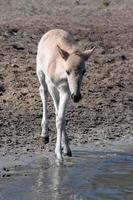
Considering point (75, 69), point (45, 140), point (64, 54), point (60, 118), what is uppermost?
point (64, 54)

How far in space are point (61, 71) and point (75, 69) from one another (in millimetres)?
454

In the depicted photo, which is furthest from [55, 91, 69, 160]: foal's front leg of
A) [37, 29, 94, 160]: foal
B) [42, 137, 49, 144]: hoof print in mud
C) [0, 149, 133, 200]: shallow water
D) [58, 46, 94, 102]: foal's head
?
[42, 137, 49, 144]: hoof print in mud

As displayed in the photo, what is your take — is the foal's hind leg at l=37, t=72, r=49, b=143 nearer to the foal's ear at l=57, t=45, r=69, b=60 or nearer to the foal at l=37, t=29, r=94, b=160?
the foal at l=37, t=29, r=94, b=160

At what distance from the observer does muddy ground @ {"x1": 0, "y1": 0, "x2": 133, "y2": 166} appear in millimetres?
11469

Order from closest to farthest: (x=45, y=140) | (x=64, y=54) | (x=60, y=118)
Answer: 1. (x=64, y=54)
2. (x=60, y=118)
3. (x=45, y=140)

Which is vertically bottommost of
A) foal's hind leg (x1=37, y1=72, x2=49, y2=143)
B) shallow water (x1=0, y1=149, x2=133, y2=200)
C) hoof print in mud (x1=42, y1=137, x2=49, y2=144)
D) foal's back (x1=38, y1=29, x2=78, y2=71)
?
shallow water (x1=0, y1=149, x2=133, y2=200)

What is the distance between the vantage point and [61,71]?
390 inches

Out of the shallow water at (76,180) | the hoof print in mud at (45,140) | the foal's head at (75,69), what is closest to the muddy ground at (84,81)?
the hoof print in mud at (45,140)

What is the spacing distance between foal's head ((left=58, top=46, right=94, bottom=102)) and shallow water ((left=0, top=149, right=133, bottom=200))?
103 cm

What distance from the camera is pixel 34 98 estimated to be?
1298 cm

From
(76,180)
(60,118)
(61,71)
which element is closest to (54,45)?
(61,71)

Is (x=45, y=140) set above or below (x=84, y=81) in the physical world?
below

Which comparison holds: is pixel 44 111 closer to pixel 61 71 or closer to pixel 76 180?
pixel 61 71

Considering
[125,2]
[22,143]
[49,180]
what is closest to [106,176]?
[49,180]
